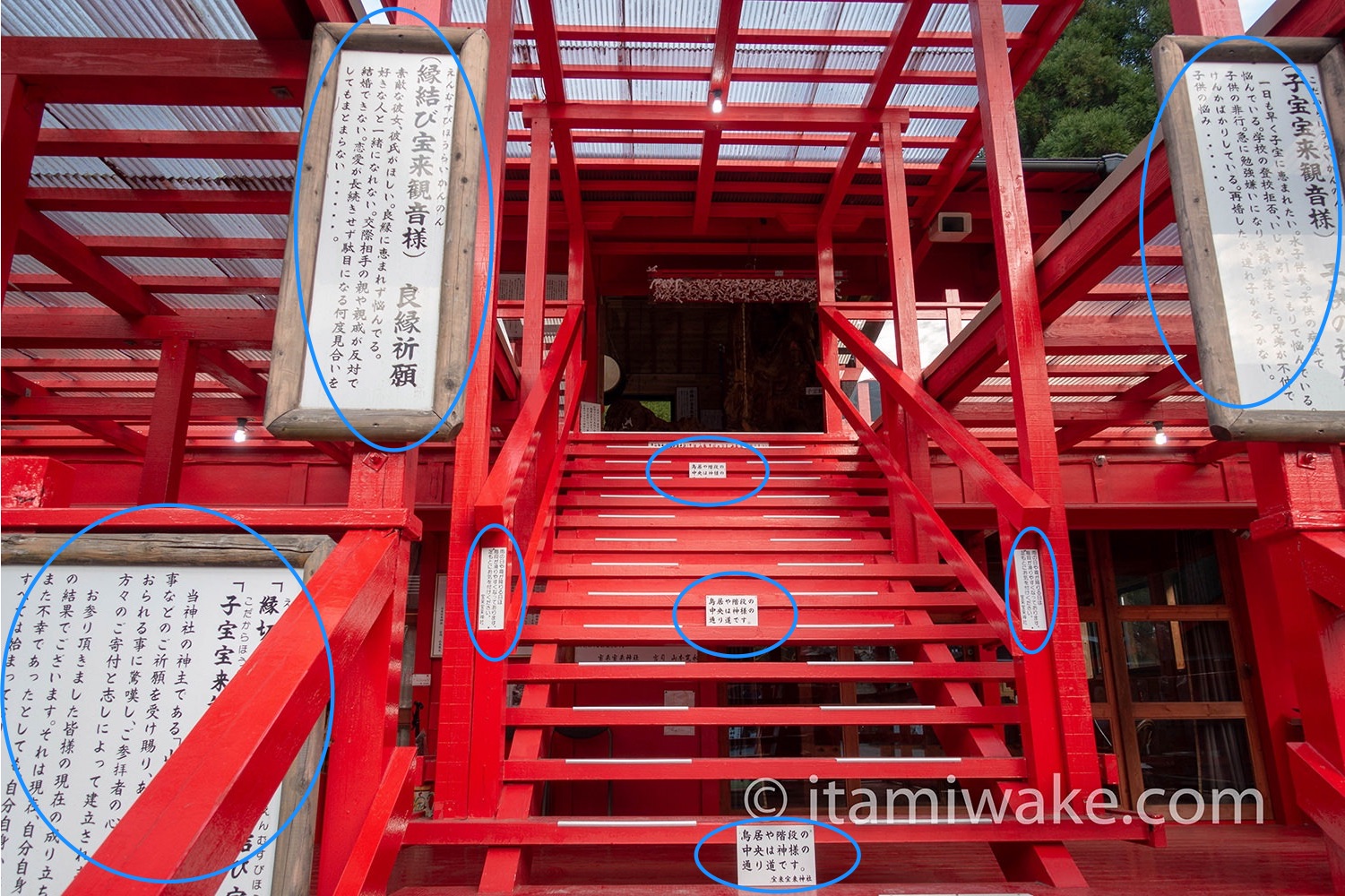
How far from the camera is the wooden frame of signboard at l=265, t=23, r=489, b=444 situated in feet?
6.61

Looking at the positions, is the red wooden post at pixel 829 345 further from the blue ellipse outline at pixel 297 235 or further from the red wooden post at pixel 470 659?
the blue ellipse outline at pixel 297 235

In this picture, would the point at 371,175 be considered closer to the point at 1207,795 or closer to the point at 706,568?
the point at 706,568

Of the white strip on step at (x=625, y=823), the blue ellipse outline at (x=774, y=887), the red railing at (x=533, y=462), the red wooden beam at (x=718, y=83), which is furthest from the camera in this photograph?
the red wooden beam at (x=718, y=83)

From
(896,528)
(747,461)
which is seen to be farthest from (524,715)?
(747,461)

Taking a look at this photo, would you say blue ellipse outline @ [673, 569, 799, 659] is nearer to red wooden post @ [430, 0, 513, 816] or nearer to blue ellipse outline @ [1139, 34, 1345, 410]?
red wooden post @ [430, 0, 513, 816]

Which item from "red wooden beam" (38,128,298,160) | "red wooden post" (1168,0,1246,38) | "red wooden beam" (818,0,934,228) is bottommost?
"red wooden post" (1168,0,1246,38)

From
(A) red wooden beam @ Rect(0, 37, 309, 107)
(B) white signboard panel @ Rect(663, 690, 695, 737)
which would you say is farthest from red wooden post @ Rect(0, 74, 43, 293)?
(B) white signboard panel @ Rect(663, 690, 695, 737)

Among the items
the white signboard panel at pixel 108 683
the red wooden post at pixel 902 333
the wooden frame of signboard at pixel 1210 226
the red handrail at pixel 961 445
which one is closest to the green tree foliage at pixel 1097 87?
the red wooden post at pixel 902 333

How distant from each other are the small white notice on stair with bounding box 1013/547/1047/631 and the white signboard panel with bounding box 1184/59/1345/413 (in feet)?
3.43

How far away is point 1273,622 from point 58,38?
915 centimetres

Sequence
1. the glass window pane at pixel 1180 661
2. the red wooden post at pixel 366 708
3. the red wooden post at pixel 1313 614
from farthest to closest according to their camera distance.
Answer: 1. the glass window pane at pixel 1180 661
2. the red wooden post at pixel 1313 614
3. the red wooden post at pixel 366 708

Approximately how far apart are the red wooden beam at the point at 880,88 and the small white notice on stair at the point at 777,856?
173 inches

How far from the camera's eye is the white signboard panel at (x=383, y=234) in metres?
2.05

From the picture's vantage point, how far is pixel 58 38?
10.6 feet
